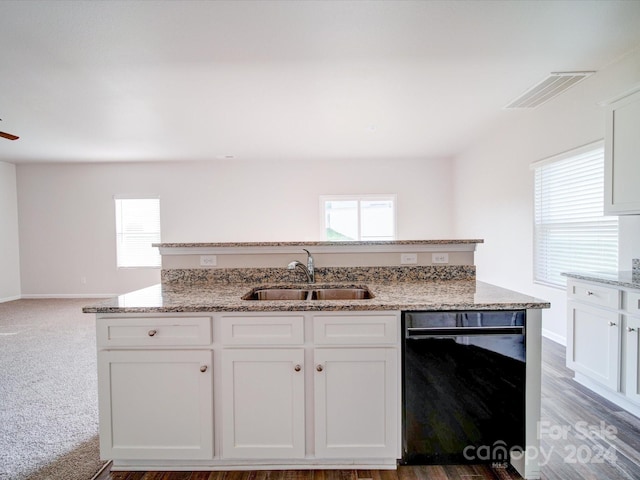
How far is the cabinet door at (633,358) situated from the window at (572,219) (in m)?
1.04

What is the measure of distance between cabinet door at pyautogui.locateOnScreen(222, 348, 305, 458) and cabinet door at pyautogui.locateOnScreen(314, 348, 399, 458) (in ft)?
0.34

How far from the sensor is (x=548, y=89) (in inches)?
121

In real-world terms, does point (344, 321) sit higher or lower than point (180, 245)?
lower

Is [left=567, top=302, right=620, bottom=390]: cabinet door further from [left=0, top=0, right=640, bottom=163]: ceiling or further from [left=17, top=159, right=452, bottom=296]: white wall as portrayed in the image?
[left=17, top=159, right=452, bottom=296]: white wall

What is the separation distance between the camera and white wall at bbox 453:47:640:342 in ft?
8.96

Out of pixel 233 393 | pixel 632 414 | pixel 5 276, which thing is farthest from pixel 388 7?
pixel 5 276

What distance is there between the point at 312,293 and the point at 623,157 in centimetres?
241

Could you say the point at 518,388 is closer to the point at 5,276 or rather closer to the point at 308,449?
the point at 308,449

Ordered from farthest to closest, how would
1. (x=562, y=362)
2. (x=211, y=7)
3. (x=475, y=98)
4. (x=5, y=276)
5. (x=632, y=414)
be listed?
(x=5, y=276) < (x=475, y=98) < (x=562, y=362) < (x=632, y=414) < (x=211, y=7)

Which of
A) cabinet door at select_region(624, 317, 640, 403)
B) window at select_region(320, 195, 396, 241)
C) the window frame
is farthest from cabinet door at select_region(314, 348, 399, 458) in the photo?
the window frame

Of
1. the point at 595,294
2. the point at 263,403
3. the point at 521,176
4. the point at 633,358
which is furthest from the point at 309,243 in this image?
the point at 521,176

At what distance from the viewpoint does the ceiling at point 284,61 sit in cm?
199

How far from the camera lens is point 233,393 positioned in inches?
61.1

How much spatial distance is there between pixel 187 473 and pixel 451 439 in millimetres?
1372
